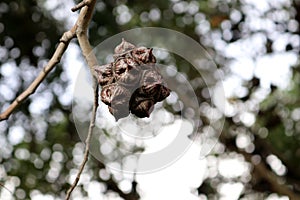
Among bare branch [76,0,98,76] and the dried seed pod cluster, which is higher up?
bare branch [76,0,98,76]

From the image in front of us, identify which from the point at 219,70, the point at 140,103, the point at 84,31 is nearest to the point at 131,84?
the point at 140,103

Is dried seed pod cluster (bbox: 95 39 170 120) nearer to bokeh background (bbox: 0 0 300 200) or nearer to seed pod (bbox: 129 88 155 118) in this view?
seed pod (bbox: 129 88 155 118)

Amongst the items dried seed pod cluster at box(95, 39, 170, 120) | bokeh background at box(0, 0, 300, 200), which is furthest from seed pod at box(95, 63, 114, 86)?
bokeh background at box(0, 0, 300, 200)

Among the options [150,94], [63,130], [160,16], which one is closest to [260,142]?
[160,16]

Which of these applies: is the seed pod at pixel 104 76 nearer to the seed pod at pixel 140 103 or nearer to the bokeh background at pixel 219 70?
the seed pod at pixel 140 103

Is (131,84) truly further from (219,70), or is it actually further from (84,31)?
(219,70)

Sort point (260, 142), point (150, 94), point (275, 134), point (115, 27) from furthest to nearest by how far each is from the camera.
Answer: point (275, 134)
point (260, 142)
point (115, 27)
point (150, 94)

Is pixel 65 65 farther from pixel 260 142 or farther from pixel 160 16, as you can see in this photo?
pixel 260 142

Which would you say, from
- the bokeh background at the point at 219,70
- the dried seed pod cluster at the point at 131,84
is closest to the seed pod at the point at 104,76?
Result: the dried seed pod cluster at the point at 131,84

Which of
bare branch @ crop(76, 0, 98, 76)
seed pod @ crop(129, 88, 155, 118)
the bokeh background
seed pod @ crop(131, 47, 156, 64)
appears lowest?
the bokeh background
